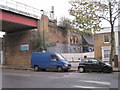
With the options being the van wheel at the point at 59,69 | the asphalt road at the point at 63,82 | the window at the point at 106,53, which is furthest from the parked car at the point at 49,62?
the window at the point at 106,53

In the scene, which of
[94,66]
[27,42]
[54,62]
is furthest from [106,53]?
[27,42]

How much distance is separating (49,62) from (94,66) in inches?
205

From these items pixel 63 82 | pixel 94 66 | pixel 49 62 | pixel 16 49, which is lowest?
pixel 63 82

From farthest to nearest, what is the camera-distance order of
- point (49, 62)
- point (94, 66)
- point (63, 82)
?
point (49, 62), point (94, 66), point (63, 82)

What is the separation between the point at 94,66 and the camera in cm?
1650

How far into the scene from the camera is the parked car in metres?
18.0

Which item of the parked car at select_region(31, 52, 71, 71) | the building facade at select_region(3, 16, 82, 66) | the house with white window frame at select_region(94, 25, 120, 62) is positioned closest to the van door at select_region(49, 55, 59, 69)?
the parked car at select_region(31, 52, 71, 71)

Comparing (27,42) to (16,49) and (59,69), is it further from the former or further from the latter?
(59,69)

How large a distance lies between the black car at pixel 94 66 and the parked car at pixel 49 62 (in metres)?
1.77

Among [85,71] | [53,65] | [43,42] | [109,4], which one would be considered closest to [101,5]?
[109,4]

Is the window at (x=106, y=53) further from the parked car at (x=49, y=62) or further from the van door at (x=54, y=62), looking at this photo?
the van door at (x=54, y=62)

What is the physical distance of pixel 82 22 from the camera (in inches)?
Answer: 685

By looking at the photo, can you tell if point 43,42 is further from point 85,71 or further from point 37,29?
point 85,71

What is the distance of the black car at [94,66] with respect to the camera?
1599 cm
